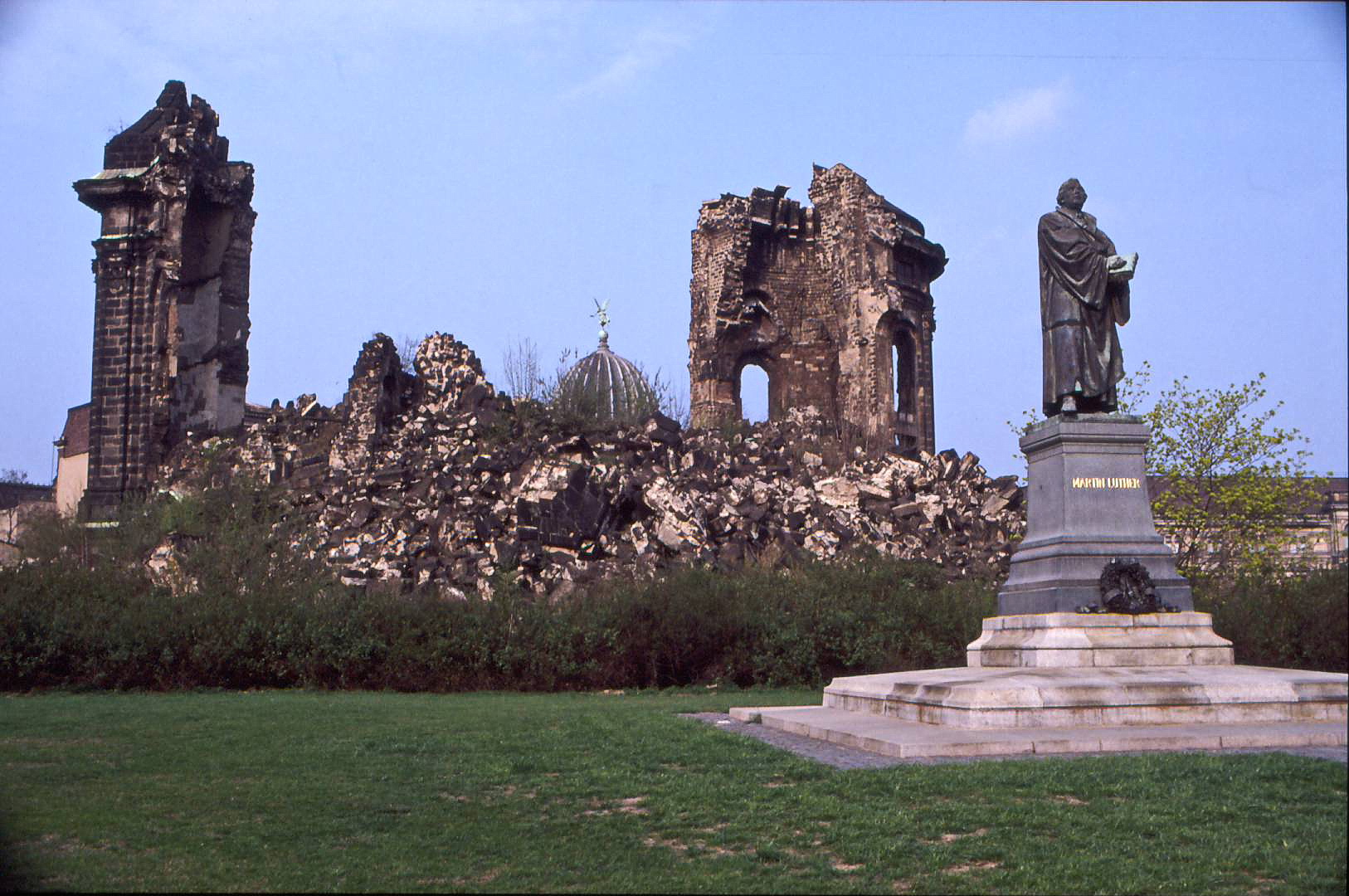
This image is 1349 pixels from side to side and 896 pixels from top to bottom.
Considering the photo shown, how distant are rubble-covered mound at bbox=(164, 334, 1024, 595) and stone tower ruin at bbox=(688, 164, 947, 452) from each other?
6938mm

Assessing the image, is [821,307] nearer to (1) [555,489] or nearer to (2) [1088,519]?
(1) [555,489]

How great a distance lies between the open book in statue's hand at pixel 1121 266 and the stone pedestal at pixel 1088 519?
150 centimetres

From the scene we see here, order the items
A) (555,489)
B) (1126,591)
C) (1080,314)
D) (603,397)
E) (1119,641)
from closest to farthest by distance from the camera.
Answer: (1119,641), (1126,591), (1080,314), (555,489), (603,397)

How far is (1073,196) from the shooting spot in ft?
41.0

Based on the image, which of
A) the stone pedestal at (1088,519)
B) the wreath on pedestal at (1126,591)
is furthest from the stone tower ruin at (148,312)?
the wreath on pedestal at (1126,591)

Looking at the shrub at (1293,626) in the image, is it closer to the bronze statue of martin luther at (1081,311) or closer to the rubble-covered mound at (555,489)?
the rubble-covered mound at (555,489)

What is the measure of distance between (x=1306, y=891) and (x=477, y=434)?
21.9 m

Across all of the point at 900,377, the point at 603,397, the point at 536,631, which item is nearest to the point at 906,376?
the point at 900,377

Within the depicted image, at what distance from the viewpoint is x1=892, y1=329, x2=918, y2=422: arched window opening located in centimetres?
3741

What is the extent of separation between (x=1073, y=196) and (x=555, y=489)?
39.6 feet

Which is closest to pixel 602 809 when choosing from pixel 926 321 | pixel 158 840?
pixel 158 840

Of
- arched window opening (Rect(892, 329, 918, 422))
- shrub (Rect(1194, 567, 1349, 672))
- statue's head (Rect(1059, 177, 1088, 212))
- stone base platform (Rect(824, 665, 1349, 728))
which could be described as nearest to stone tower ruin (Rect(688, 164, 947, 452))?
arched window opening (Rect(892, 329, 918, 422))

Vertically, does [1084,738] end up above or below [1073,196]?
below

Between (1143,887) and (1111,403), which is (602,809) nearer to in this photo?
(1143,887)
